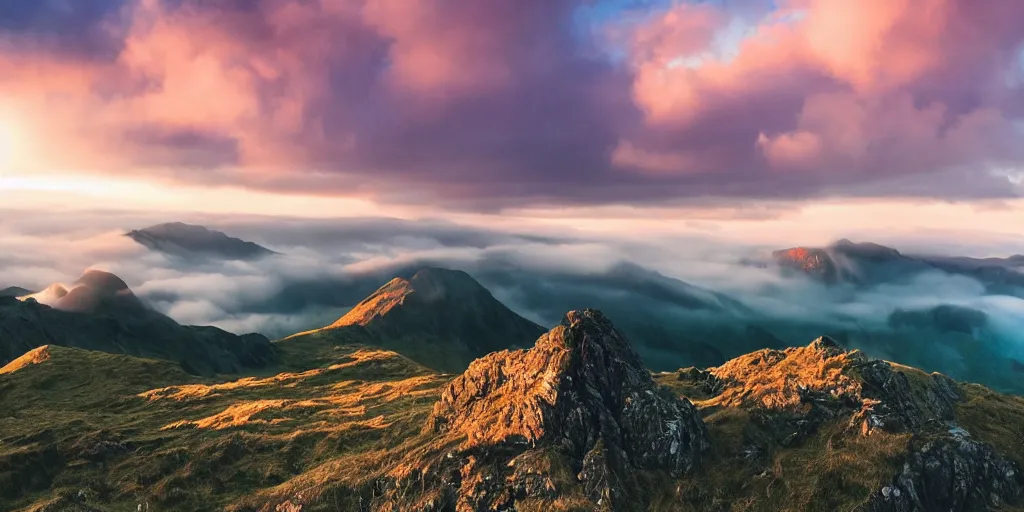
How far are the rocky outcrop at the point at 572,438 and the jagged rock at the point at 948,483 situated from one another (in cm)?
4726

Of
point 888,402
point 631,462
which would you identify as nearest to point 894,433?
point 888,402

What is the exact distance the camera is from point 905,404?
185 metres

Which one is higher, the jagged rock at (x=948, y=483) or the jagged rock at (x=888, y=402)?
the jagged rock at (x=888, y=402)

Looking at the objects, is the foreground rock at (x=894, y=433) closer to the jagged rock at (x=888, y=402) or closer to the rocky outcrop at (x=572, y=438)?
the jagged rock at (x=888, y=402)

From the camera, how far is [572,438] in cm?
17725

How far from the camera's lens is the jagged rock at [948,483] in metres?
155

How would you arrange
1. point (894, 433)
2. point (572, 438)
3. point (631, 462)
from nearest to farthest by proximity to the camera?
point (894, 433) → point (631, 462) → point (572, 438)

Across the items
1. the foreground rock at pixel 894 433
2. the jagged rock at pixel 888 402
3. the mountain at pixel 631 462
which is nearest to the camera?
the foreground rock at pixel 894 433

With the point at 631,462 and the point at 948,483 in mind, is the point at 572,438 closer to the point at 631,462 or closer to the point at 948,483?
the point at 631,462

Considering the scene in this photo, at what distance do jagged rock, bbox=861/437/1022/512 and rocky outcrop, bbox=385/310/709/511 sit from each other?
4726cm

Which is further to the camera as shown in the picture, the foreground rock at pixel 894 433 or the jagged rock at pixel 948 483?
the foreground rock at pixel 894 433

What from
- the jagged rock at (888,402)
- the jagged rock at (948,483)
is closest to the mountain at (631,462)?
the jagged rock at (948,483)

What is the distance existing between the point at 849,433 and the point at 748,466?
28.5 m

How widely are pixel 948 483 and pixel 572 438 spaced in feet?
309
